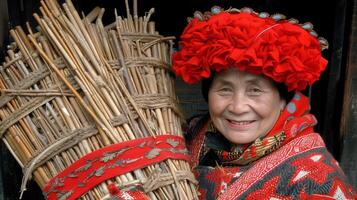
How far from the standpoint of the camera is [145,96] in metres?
1.51

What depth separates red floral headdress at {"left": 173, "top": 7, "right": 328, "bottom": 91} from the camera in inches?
58.7

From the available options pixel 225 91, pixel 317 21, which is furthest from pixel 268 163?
pixel 317 21

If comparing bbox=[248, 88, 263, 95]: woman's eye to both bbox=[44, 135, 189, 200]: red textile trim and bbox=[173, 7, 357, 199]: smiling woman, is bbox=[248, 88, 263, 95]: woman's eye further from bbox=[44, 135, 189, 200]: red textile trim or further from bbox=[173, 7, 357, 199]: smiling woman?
bbox=[44, 135, 189, 200]: red textile trim

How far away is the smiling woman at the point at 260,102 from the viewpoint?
1.49 m

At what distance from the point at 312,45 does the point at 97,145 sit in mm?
824

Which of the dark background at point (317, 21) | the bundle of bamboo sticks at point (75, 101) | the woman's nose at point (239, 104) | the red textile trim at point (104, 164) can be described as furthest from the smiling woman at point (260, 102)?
the dark background at point (317, 21)

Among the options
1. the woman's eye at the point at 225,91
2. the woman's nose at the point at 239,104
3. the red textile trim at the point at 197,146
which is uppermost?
the woman's eye at the point at 225,91

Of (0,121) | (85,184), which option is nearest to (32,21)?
(0,121)

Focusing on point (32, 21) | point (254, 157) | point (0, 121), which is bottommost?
point (254, 157)

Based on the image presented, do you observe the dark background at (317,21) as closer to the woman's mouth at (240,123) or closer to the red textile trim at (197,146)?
the red textile trim at (197,146)

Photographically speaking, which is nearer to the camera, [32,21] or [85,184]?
[85,184]

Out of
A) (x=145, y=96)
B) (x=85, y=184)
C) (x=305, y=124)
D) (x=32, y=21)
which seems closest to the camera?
(x=85, y=184)

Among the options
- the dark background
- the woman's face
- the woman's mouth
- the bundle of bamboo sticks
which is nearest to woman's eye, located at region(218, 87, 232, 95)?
the woman's face

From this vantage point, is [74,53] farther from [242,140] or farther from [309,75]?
[309,75]
